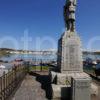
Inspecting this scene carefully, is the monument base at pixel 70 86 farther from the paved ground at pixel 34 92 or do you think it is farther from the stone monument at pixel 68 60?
the paved ground at pixel 34 92

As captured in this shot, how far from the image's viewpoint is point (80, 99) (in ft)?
26.3

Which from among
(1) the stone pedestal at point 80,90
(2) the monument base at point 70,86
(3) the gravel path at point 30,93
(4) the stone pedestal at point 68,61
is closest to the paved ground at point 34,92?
(3) the gravel path at point 30,93

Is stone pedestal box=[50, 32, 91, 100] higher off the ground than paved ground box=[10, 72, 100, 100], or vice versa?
stone pedestal box=[50, 32, 91, 100]

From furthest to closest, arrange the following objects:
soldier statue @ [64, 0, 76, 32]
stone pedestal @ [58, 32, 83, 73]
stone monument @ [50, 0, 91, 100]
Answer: soldier statue @ [64, 0, 76, 32], stone pedestal @ [58, 32, 83, 73], stone monument @ [50, 0, 91, 100]

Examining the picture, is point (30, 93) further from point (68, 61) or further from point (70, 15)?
point (70, 15)

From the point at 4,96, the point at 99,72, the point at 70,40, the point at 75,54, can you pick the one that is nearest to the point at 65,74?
the point at 75,54

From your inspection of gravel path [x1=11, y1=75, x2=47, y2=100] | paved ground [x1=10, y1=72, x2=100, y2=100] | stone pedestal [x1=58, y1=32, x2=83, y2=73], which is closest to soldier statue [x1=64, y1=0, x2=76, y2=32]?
stone pedestal [x1=58, y1=32, x2=83, y2=73]

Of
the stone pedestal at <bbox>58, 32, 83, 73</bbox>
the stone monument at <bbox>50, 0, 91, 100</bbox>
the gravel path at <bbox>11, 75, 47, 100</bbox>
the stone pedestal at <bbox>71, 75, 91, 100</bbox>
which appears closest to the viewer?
the stone pedestal at <bbox>71, 75, 91, 100</bbox>

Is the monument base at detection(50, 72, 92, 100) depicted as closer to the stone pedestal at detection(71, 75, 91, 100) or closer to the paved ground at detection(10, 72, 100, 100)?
the stone pedestal at detection(71, 75, 91, 100)

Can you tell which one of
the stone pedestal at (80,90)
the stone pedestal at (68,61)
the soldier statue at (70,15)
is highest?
the soldier statue at (70,15)

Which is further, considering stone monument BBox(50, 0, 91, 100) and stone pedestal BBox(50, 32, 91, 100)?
stone pedestal BBox(50, 32, 91, 100)

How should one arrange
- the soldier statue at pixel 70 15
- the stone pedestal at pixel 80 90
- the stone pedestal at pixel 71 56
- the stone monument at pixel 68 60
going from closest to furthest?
the stone pedestal at pixel 80 90 → the stone monument at pixel 68 60 → the stone pedestal at pixel 71 56 → the soldier statue at pixel 70 15

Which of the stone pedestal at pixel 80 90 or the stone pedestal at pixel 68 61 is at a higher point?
the stone pedestal at pixel 68 61

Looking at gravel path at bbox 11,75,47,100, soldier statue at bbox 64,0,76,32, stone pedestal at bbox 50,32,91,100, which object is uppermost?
soldier statue at bbox 64,0,76,32
